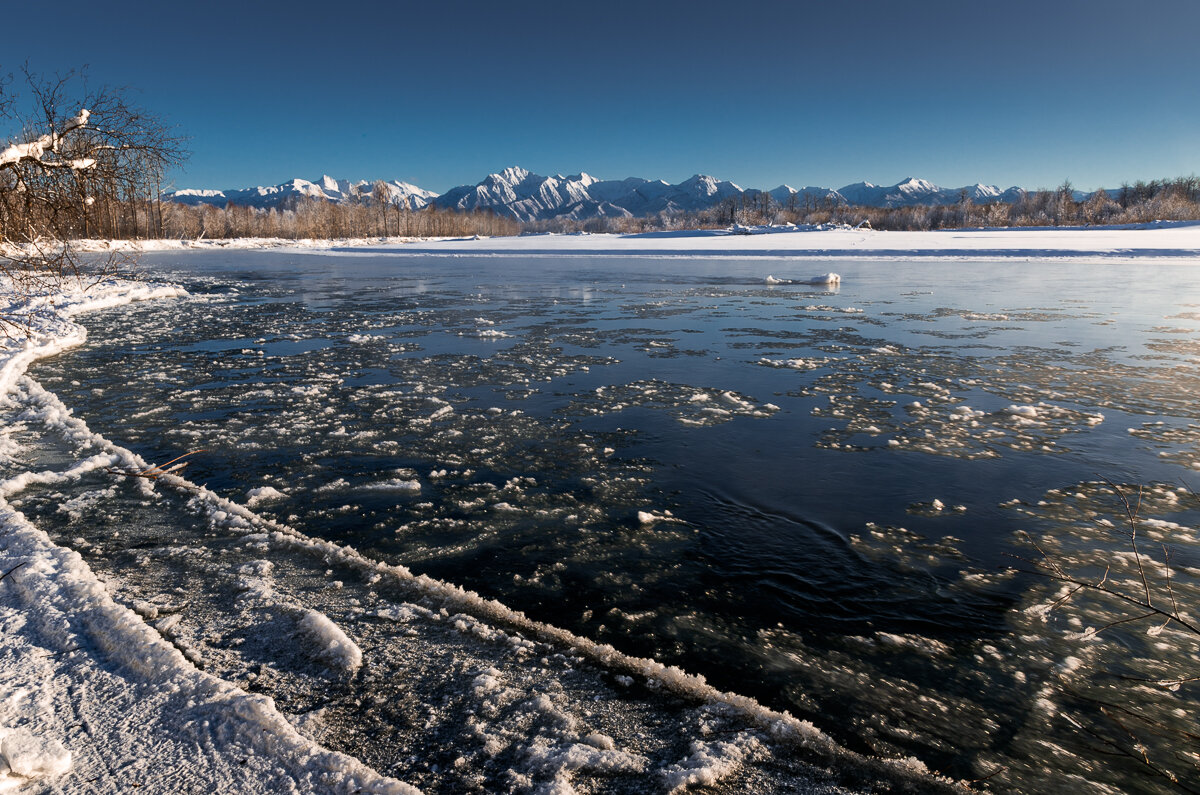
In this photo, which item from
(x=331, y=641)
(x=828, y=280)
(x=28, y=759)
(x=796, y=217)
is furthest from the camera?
(x=796, y=217)

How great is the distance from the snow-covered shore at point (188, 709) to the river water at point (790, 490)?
0.18 meters

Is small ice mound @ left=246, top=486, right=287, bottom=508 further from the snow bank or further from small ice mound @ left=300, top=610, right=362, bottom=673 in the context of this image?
small ice mound @ left=300, top=610, right=362, bottom=673

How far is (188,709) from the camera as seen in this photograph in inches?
88.1

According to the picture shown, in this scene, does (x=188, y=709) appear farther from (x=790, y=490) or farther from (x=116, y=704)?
(x=790, y=490)

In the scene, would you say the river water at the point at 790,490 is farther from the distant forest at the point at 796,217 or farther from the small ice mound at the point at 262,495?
the distant forest at the point at 796,217

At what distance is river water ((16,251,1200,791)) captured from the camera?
2.60 m

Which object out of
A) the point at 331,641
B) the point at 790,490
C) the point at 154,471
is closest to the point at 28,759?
the point at 331,641

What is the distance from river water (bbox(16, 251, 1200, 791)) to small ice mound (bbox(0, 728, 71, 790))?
1699mm

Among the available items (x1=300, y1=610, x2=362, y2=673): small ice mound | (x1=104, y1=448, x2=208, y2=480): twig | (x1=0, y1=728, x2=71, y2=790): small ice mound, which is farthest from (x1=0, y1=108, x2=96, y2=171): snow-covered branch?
(x1=0, y1=728, x2=71, y2=790): small ice mound

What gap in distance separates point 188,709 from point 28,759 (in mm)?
426

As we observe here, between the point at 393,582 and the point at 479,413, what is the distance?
10.8 ft

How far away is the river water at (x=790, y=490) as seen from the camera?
260 cm

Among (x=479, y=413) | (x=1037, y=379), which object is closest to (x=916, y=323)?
(x=1037, y=379)

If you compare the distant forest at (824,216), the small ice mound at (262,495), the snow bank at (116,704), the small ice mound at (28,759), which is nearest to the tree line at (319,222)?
the distant forest at (824,216)
